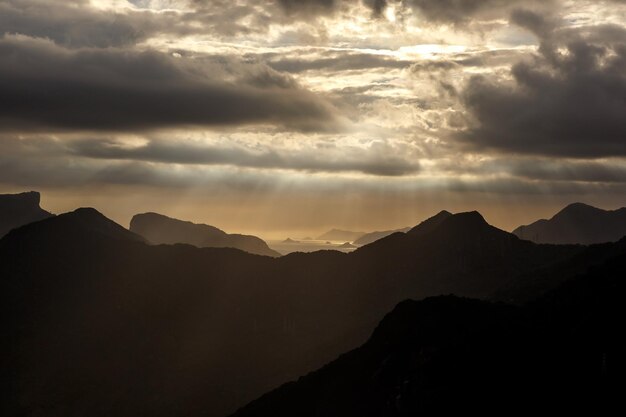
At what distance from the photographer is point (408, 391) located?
268 feet

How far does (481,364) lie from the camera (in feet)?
266

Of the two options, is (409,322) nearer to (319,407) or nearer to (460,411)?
(319,407)

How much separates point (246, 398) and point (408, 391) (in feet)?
272

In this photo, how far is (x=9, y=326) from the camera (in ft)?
639

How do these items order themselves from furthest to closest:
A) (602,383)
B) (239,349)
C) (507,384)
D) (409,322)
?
1. (239,349)
2. (409,322)
3. (507,384)
4. (602,383)

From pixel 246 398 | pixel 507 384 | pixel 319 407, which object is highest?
pixel 507 384

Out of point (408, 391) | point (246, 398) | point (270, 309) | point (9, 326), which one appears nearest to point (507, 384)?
point (408, 391)

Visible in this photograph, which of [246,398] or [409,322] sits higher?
[409,322]

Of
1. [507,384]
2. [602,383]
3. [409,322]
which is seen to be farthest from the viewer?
[409,322]

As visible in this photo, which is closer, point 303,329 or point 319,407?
point 319,407

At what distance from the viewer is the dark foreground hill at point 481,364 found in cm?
7306

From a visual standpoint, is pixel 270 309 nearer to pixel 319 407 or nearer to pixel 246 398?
pixel 246 398

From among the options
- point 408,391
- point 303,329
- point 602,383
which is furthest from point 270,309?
point 602,383

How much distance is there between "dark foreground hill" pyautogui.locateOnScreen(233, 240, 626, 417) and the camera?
2876 inches
